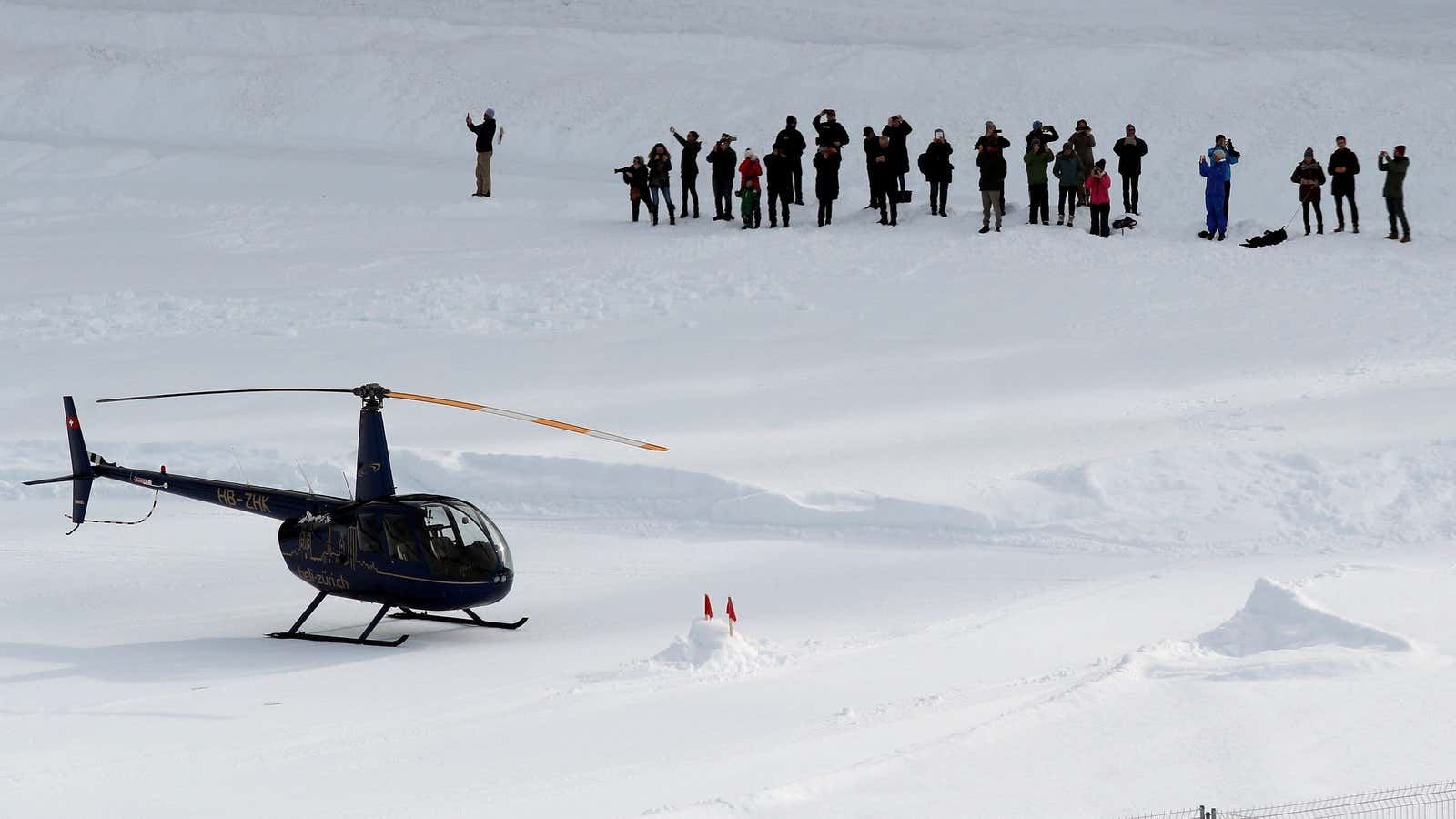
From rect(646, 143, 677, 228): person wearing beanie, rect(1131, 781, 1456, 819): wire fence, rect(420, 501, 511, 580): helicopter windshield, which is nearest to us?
rect(1131, 781, 1456, 819): wire fence

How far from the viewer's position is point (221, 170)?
3316 centimetres

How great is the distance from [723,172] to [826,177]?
1812 mm

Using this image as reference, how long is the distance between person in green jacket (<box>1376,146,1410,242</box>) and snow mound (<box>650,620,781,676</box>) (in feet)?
52.5

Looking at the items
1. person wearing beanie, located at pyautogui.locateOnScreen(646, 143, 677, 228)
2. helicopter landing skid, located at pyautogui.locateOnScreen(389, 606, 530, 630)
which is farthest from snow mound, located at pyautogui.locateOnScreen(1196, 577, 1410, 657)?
person wearing beanie, located at pyautogui.locateOnScreen(646, 143, 677, 228)

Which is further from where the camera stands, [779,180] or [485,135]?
[485,135]

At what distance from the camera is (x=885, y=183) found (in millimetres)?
25516

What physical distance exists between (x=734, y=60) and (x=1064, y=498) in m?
24.7

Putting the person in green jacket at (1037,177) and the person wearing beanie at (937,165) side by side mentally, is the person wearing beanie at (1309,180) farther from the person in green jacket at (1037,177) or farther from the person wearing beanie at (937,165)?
the person wearing beanie at (937,165)

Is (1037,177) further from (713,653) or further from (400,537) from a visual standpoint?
(713,653)

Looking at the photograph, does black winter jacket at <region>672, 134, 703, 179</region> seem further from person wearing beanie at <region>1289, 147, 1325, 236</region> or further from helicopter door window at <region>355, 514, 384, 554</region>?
helicopter door window at <region>355, 514, 384, 554</region>

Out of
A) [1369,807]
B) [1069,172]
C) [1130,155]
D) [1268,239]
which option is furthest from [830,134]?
[1369,807]

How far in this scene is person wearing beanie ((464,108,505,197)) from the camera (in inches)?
1117

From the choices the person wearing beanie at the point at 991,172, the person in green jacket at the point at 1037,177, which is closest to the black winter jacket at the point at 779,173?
the person wearing beanie at the point at 991,172

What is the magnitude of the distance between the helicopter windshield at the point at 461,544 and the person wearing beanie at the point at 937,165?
14.2m
